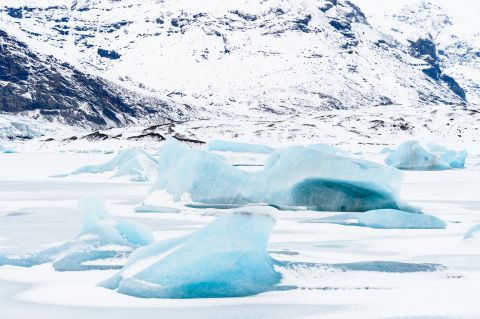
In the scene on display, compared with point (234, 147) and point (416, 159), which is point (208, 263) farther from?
point (416, 159)

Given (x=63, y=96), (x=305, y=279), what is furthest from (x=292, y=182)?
(x=63, y=96)

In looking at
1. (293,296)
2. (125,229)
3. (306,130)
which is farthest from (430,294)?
(306,130)

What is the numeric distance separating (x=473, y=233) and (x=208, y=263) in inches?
119

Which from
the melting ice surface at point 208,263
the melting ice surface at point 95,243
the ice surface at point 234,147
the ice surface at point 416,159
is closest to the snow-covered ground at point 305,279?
the melting ice surface at point 208,263

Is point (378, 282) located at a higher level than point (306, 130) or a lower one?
higher

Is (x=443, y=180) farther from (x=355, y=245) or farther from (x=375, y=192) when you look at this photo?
(x=355, y=245)

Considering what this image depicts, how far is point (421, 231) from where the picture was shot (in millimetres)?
6453

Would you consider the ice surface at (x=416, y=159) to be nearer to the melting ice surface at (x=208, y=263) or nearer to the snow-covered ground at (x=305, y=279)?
the snow-covered ground at (x=305, y=279)

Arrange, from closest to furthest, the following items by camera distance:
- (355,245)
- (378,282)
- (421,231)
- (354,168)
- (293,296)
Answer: (293,296), (378,282), (355,245), (421,231), (354,168)

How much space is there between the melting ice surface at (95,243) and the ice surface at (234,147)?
12006mm

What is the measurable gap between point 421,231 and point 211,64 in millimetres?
195631

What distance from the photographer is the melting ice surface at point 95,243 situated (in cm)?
448

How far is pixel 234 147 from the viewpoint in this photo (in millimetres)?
18516

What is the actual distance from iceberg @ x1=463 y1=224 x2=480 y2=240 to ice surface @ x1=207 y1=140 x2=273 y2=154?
11.4 m
